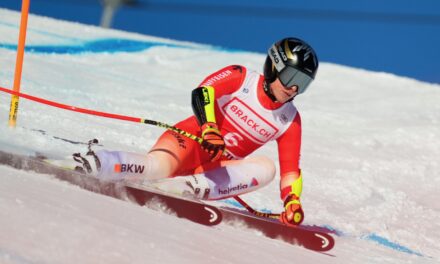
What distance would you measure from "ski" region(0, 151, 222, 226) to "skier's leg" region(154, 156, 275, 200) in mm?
430

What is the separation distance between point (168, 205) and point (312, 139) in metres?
5.27

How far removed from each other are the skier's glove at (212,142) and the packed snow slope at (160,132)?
0.43 meters

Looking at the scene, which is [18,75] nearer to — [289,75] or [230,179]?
[230,179]

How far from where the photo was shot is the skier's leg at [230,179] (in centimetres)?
456

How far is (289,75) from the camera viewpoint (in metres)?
4.41

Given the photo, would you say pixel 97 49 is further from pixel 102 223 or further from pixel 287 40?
pixel 102 223

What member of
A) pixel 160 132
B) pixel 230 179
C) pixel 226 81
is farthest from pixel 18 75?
pixel 160 132

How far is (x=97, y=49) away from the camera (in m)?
12.4

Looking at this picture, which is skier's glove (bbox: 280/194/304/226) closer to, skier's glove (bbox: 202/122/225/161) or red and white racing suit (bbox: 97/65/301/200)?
red and white racing suit (bbox: 97/65/301/200)

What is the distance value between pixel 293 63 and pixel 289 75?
76 mm

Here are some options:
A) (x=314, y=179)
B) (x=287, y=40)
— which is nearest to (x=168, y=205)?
(x=287, y=40)

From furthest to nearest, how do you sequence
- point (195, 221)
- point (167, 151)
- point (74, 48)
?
point (74, 48) < point (167, 151) < point (195, 221)

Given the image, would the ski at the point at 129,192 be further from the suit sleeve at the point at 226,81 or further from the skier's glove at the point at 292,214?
the suit sleeve at the point at 226,81

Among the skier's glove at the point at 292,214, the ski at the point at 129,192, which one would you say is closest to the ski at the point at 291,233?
the skier's glove at the point at 292,214
